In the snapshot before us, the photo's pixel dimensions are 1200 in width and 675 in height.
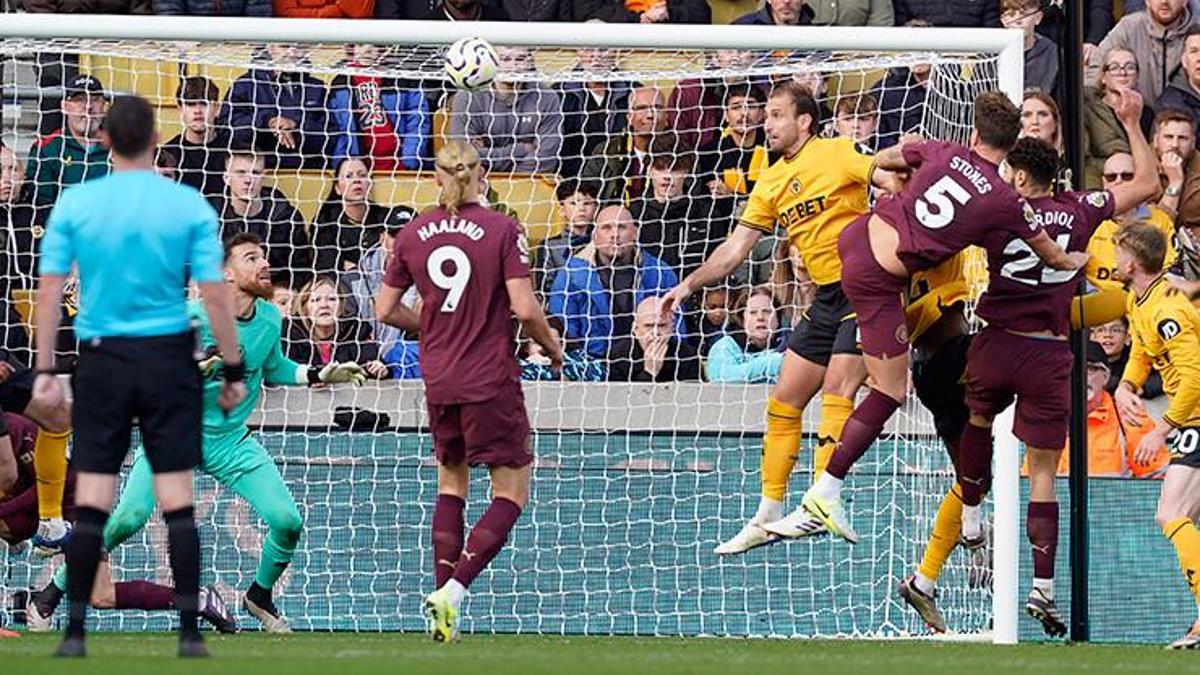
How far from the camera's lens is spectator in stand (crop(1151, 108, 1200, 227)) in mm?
15531

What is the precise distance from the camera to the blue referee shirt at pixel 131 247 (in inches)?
339

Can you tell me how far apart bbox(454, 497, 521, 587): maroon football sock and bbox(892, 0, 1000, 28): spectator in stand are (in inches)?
272

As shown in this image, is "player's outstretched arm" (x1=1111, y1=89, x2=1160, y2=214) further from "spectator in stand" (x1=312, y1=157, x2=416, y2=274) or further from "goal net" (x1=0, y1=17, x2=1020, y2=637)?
"spectator in stand" (x1=312, y1=157, x2=416, y2=274)

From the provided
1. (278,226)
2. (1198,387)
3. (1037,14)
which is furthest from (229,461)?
(1037,14)

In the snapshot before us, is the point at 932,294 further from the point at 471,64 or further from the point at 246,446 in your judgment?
the point at 246,446

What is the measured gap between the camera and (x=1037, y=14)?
637 inches

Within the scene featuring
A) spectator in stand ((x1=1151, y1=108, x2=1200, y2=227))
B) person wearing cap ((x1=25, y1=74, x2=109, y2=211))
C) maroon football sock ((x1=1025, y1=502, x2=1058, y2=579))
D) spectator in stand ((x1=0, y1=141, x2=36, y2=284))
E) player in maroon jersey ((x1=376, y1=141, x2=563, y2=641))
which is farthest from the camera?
spectator in stand ((x1=1151, y1=108, x2=1200, y2=227))

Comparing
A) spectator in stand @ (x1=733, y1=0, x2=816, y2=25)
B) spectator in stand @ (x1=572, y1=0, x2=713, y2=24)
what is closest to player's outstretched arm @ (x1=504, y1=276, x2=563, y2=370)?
spectator in stand @ (x1=733, y1=0, x2=816, y2=25)

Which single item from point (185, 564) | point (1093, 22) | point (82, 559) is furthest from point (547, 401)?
point (1093, 22)

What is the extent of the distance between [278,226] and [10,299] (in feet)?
5.55

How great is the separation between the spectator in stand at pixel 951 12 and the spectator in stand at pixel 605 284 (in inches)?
136

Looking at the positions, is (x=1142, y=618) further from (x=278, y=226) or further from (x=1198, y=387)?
(x=278, y=226)

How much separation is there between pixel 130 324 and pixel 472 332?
2361mm

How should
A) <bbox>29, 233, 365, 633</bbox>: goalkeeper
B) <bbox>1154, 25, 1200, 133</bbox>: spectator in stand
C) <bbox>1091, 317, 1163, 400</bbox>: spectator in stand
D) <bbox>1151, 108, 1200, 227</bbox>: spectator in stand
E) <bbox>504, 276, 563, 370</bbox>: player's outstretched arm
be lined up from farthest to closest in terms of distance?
<bbox>1154, 25, 1200, 133</bbox>: spectator in stand → <bbox>1151, 108, 1200, 227</bbox>: spectator in stand → <bbox>1091, 317, 1163, 400</bbox>: spectator in stand → <bbox>29, 233, 365, 633</bbox>: goalkeeper → <bbox>504, 276, 563, 370</bbox>: player's outstretched arm
